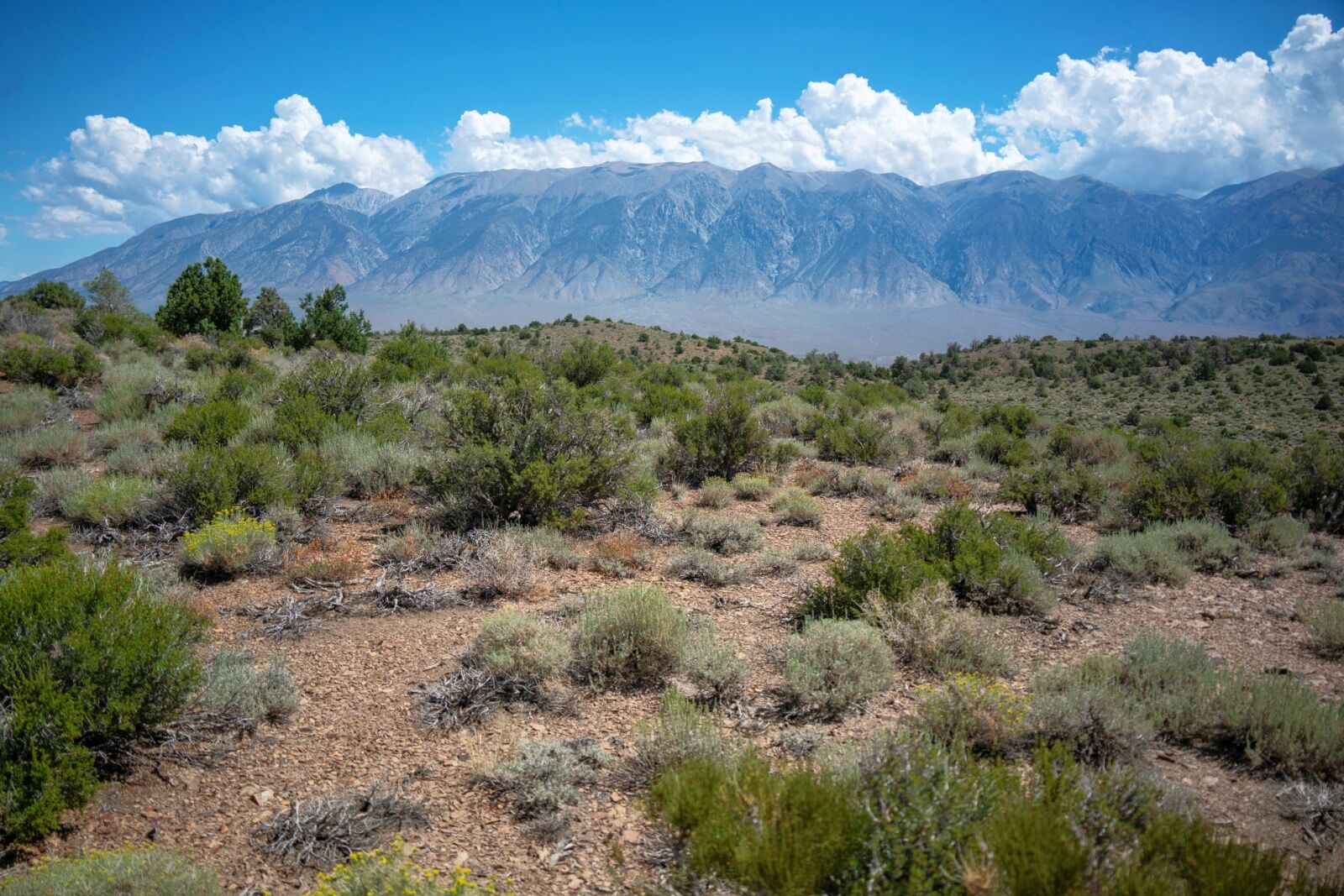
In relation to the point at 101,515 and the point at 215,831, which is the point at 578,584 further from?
the point at 101,515

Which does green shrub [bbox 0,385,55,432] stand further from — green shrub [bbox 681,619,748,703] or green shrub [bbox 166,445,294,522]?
green shrub [bbox 681,619,748,703]

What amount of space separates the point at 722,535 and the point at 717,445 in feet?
11.8

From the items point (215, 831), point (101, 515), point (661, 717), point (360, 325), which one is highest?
point (360, 325)

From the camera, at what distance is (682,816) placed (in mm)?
2895

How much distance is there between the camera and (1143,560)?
8.02 meters

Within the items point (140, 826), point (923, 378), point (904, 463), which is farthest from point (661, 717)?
point (923, 378)

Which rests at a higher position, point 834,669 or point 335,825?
point 834,669

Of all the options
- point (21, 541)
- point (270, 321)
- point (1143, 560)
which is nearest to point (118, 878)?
point (21, 541)

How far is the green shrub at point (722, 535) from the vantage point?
870cm

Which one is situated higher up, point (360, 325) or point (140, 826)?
point (360, 325)

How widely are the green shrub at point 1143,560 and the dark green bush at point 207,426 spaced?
12146 mm

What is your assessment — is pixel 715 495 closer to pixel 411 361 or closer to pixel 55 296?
pixel 411 361

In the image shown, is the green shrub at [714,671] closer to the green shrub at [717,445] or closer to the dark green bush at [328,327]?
the green shrub at [717,445]

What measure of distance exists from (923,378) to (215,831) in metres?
42.6
